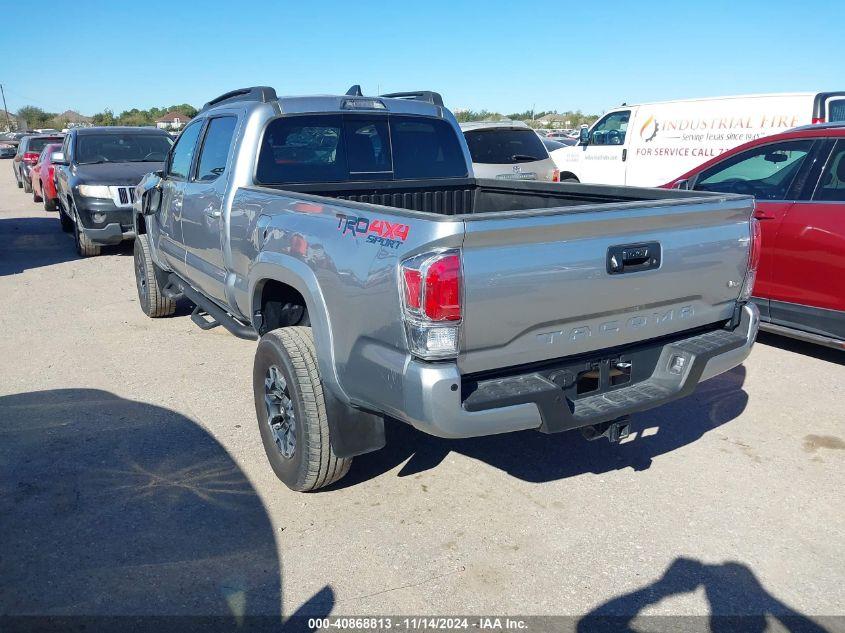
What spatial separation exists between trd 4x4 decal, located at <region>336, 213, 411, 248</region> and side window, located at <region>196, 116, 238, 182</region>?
187 cm

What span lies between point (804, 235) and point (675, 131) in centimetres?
722

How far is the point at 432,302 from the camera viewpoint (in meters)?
2.53

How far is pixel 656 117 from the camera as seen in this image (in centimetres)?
1201

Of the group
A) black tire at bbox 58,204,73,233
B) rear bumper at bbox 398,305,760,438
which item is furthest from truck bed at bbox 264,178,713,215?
black tire at bbox 58,204,73,233

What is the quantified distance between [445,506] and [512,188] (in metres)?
2.27

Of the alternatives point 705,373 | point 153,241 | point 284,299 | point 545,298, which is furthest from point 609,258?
point 153,241

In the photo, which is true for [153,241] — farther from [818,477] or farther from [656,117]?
[656,117]

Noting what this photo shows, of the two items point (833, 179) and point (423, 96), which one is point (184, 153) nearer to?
point (423, 96)

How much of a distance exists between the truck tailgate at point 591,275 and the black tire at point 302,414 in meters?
0.90

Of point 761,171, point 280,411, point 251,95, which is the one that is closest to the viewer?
point 280,411

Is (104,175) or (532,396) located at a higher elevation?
(104,175)

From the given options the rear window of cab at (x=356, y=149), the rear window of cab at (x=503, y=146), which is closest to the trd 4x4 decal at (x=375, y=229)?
the rear window of cab at (x=356, y=149)

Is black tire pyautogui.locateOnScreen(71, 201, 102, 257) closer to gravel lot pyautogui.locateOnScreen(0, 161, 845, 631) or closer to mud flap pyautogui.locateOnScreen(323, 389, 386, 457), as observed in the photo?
gravel lot pyautogui.locateOnScreen(0, 161, 845, 631)

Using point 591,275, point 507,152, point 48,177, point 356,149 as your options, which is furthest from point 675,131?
point 48,177
